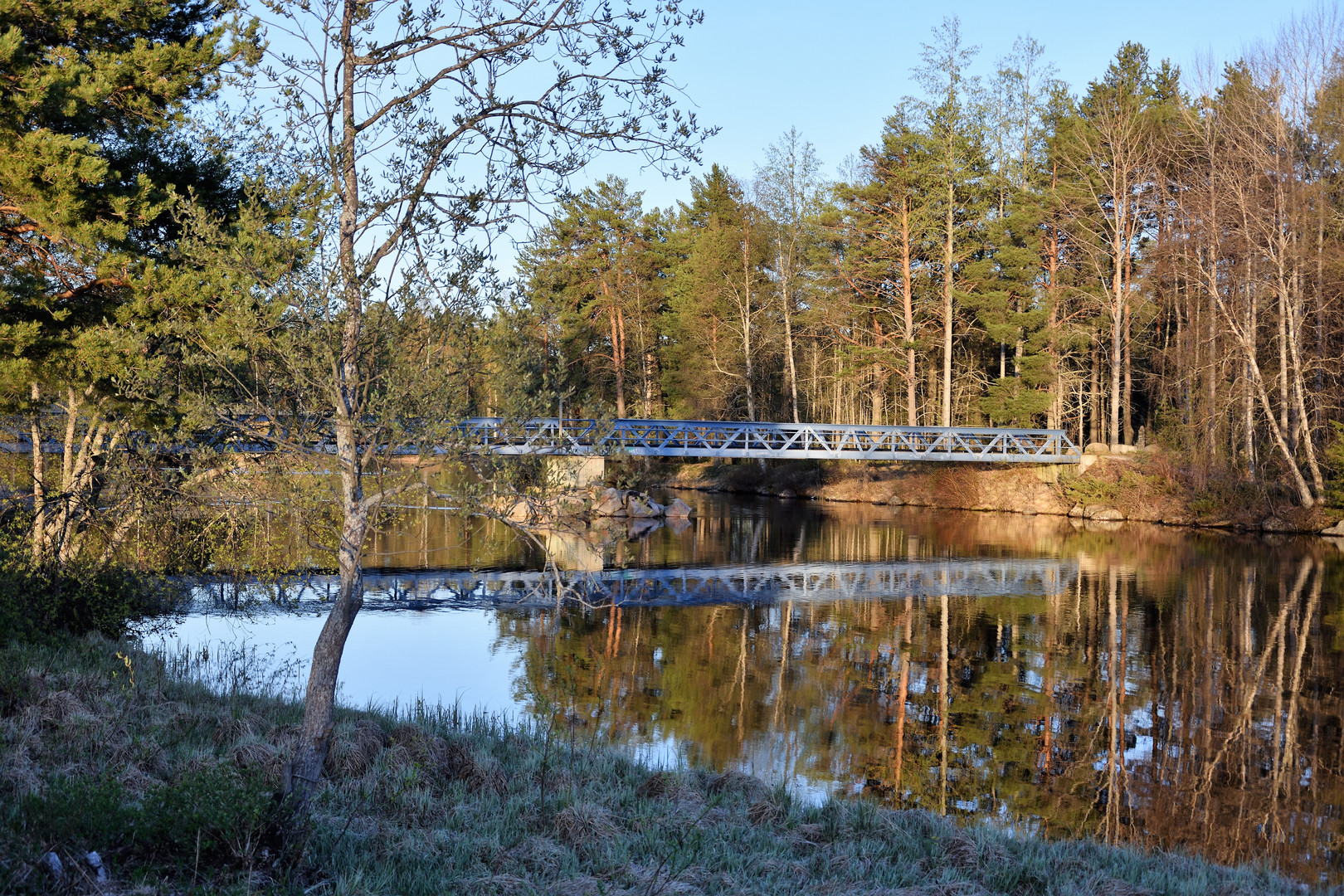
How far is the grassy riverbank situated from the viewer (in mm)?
3777

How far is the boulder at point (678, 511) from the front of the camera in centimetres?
2802

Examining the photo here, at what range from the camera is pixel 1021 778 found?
24.6ft

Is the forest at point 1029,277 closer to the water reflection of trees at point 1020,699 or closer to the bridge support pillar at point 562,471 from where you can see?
the water reflection of trees at point 1020,699

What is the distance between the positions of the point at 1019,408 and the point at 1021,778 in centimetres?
2498

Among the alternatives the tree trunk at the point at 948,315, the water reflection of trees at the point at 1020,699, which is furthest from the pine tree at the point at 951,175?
the water reflection of trees at the point at 1020,699

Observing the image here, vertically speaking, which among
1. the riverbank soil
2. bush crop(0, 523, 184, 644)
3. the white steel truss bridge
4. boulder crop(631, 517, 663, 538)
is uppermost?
the white steel truss bridge

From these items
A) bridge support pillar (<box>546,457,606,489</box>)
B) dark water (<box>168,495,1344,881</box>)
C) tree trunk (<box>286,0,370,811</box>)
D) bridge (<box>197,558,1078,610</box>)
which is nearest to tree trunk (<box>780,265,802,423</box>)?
dark water (<box>168,495,1344,881</box>)

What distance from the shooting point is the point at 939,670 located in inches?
436

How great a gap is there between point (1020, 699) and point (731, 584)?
7.49 m

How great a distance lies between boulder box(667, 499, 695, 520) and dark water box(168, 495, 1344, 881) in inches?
289

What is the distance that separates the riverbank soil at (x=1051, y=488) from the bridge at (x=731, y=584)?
833cm

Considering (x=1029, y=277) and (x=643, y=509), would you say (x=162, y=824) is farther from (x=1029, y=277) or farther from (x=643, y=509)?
(x=1029, y=277)

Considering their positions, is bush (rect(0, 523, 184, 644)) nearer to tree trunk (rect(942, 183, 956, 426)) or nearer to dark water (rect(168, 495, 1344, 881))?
dark water (rect(168, 495, 1344, 881))

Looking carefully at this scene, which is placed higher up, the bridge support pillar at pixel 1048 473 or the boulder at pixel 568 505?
the bridge support pillar at pixel 1048 473
